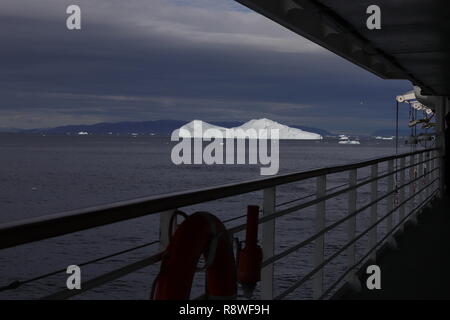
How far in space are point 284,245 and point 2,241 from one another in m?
15.7

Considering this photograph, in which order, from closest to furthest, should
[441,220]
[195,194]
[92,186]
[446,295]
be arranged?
1. [195,194]
2. [446,295]
3. [441,220]
4. [92,186]

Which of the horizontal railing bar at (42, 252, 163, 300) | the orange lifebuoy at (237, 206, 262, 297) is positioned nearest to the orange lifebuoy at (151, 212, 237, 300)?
the horizontal railing bar at (42, 252, 163, 300)

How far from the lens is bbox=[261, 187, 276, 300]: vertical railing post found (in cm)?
213

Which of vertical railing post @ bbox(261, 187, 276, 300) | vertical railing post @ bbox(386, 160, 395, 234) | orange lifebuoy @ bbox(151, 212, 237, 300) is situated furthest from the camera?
vertical railing post @ bbox(386, 160, 395, 234)

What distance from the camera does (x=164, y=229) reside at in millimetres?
1477

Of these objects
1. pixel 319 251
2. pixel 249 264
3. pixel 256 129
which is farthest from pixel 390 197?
pixel 256 129

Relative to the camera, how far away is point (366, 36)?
464 centimetres

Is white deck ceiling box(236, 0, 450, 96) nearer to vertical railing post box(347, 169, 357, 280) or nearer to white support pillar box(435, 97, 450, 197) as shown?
vertical railing post box(347, 169, 357, 280)

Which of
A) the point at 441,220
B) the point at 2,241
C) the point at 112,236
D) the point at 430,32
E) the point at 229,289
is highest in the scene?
the point at 430,32

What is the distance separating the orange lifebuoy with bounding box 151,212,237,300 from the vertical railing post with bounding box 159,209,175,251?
0.06 metres

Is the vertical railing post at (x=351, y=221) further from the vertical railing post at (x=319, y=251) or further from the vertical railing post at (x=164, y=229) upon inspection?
the vertical railing post at (x=164, y=229)
